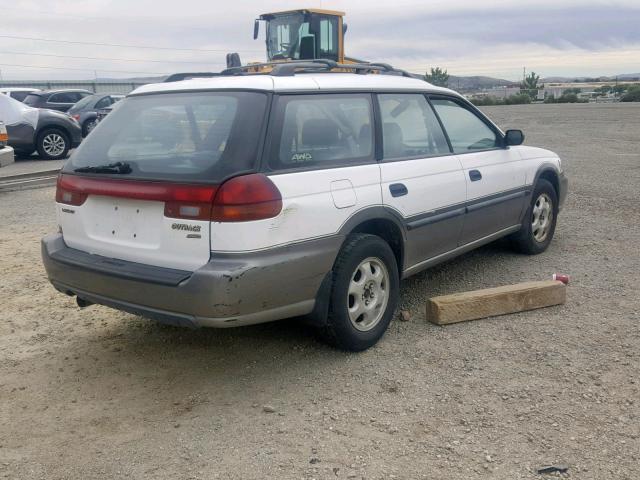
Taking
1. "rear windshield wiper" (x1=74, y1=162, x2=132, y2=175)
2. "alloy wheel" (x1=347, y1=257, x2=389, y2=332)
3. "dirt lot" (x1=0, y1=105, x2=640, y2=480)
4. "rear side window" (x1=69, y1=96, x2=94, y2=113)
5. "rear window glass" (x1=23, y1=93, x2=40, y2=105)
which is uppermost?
"rear window glass" (x1=23, y1=93, x2=40, y2=105)

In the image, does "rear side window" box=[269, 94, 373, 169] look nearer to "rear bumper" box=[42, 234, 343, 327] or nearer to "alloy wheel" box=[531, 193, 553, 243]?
"rear bumper" box=[42, 234, 343, 327]

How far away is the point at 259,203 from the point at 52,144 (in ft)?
43.0

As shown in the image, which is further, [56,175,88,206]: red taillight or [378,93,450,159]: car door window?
[378,93,450,159]: car door window

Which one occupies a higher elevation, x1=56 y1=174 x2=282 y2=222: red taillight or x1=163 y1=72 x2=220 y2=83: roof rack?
x1=163 y1=72 x2=220 y2=83: roof rack

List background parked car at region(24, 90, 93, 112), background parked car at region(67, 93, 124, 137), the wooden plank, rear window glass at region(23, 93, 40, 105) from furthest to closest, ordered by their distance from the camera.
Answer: background parked car at region(24, 90, 93, 112)
rear window glass at region(23, 93, 40, 105)
background parked car at region(67, 93, 124, 137)
the wooden plank

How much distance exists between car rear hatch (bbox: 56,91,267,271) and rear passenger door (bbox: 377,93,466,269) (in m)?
1.13

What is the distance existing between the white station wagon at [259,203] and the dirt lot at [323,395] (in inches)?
18.2

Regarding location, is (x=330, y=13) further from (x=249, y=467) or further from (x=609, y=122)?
(x=249, y=467)

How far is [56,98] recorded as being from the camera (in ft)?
71.5

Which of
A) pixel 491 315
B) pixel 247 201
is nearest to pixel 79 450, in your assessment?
pixel 247 201

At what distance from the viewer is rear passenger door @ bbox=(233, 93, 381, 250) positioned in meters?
3.49

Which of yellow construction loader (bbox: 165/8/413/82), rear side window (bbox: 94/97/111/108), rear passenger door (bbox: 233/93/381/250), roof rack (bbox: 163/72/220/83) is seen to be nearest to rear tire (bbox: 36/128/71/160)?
rear side window (bbox: 94/97/111/108)

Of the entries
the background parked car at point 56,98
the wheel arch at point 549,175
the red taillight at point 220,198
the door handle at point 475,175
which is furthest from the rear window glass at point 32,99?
the red taillight at point 220,198

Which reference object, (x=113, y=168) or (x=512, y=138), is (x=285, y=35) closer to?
(x=512, y=138)
